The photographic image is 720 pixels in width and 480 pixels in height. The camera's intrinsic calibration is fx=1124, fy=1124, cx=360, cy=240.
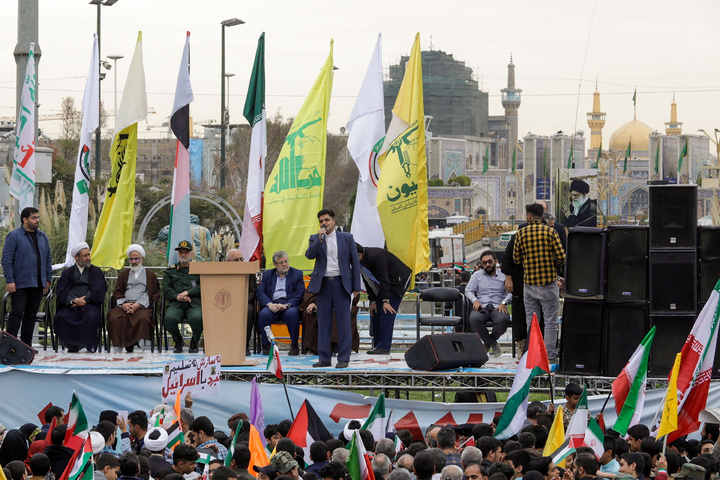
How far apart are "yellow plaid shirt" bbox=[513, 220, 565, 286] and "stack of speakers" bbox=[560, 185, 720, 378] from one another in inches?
12.8

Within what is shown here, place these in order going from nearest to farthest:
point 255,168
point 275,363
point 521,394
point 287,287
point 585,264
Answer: point 521,394, point 275,363, point 585,264, point 287,287, point 255,168

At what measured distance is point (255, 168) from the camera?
14.6 metres

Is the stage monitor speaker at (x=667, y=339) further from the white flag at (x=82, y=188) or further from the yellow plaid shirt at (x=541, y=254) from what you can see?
the white flag at (x=82, y=188)

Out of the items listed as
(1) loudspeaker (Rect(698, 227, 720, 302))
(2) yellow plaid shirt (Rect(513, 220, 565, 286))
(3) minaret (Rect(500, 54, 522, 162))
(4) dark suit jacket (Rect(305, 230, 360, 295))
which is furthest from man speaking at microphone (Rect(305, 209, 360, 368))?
(3) minaret (Rect(500, 54, 522, 162))

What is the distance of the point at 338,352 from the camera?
1117 centimetres

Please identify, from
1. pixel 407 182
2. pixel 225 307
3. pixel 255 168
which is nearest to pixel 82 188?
pixel 255 168

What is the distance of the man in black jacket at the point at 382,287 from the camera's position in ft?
40.1

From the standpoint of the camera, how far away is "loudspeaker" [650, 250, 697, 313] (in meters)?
10.6

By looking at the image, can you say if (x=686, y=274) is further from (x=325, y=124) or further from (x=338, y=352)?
(x=325, y=124)

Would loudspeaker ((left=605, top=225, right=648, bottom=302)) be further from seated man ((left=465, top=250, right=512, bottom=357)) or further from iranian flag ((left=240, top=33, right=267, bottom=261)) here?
iranian flag ((left=240, top=33, right=267, bottom=261))

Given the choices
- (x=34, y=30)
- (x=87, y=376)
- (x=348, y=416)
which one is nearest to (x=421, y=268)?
(x=348, y=416)

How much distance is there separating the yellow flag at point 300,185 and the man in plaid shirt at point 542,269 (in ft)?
11.7

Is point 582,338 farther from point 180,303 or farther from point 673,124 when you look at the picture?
point 673,124

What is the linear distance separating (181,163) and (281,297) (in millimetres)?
2527
